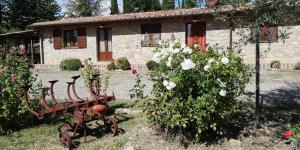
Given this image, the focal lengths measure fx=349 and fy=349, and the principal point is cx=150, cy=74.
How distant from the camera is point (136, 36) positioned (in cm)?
2077

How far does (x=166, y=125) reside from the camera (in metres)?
5.53

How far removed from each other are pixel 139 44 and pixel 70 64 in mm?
4272

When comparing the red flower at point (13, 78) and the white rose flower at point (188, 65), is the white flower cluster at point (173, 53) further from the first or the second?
the red flower at point (13, 78)

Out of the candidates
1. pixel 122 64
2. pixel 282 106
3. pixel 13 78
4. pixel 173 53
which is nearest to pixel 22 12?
pixel 122 64

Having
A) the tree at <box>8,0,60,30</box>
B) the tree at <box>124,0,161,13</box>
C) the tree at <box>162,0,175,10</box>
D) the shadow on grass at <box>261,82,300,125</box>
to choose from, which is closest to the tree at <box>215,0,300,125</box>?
the shadow on grass at <box>261,82,300,125</box>

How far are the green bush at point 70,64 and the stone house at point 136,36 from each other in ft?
4.10

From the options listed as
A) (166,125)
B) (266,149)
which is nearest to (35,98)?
(166,125)

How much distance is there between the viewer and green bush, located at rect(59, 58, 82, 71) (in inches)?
816

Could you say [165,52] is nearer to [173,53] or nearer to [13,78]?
[173,53]

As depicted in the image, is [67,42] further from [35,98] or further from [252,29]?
[252,29]

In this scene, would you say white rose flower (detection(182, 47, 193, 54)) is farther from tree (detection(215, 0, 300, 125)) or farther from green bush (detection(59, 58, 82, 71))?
green bush (detection(59, 58, 82, 71))

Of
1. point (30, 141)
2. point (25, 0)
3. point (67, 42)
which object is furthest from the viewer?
point (25, 0)

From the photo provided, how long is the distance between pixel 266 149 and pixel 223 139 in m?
0.65

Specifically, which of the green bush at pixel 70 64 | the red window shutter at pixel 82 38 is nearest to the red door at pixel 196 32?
the green bush at pixel 70 64
